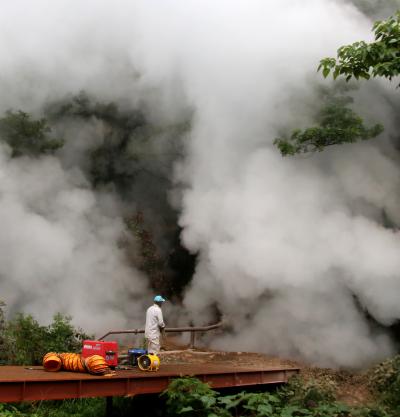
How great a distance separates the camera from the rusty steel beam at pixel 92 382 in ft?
18.8

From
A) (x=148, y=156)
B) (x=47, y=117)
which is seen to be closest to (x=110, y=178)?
(x=148, y=156)

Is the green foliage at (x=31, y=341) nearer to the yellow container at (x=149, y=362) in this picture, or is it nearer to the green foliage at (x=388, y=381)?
the yellow container at (x=149, y=362)

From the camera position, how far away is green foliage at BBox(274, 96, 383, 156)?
35.9 feet

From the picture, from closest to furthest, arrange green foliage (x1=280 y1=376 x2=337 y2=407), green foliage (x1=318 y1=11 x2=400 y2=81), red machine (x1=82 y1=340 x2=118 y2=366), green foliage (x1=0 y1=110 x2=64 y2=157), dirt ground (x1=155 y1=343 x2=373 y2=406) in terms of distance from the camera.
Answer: green foliage (x1=318 y1=11 x2=400 y2=81), red machine (x1=82 y1=340 x2=118 y2=366), green foliage (x1=280 y1=376 x2=337 y2=407), dirt ground (x1=155 y1=343 x2=373 y2=406), green foliage (x1=0 y1=110 x2=64 y2=157)

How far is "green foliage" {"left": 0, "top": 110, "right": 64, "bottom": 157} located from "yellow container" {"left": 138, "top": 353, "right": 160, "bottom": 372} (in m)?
8.15

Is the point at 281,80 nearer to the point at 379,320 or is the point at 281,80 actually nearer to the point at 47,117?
the point at 379,320

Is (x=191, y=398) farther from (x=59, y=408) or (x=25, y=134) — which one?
(x=25, y=134)

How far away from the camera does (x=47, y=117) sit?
1510 cm

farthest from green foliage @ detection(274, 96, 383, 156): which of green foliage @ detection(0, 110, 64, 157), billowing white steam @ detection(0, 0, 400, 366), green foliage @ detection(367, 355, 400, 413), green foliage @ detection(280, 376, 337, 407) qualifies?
green foliage @ detection(0, 110, 64, 157)

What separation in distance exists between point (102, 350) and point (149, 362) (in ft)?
2.84

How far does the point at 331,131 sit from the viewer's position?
10.9 m

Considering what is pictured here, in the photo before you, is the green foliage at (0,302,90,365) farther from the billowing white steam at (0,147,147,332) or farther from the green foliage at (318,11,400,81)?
the green foliage at (318,11,400,81)

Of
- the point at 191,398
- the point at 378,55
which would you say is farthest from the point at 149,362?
the point at 378,55

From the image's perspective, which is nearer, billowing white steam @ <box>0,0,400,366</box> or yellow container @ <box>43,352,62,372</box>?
yellow container @ <box>43,352,62,372</box>
